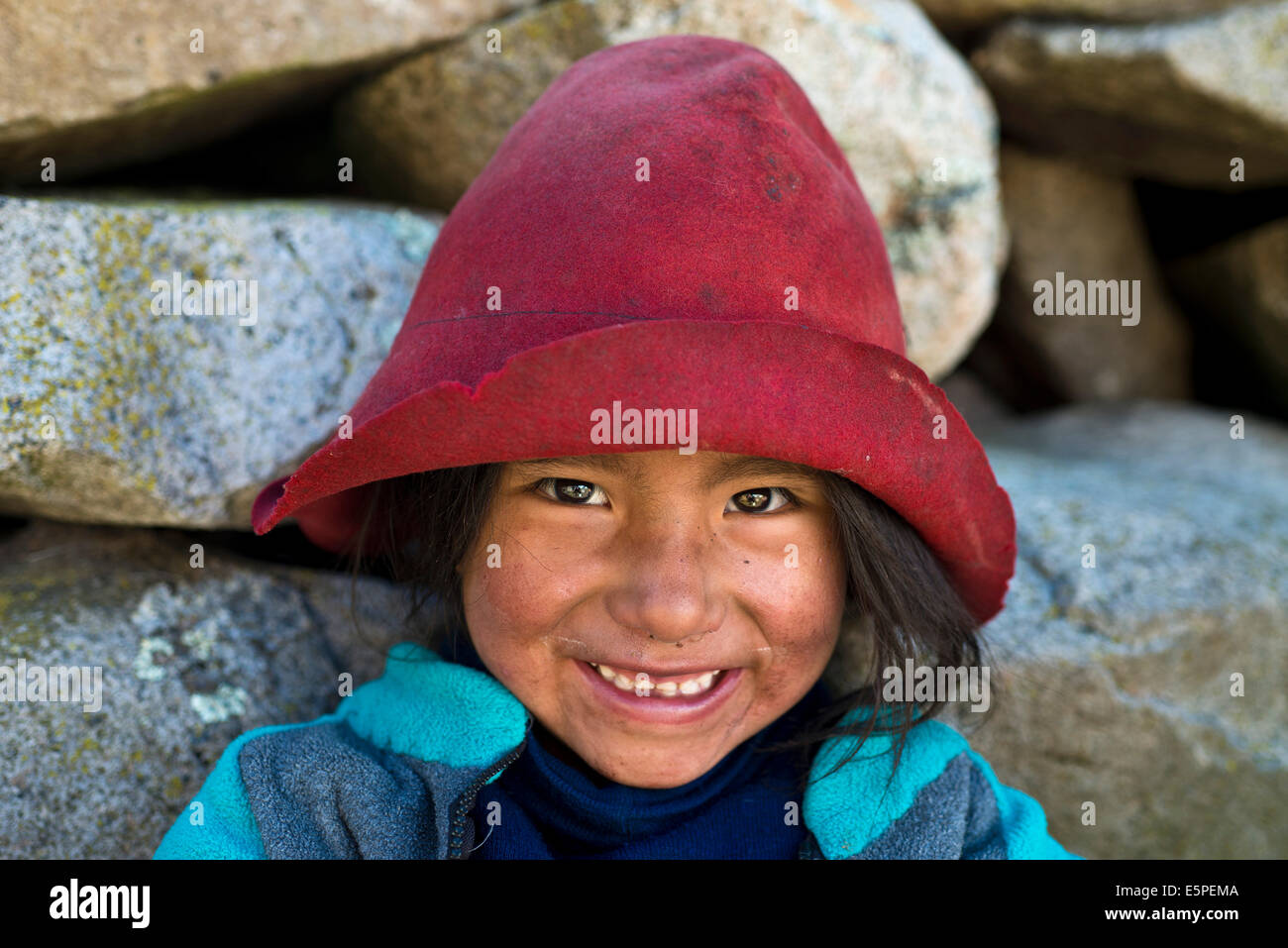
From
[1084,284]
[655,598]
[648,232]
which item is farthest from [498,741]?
Result: [1084,284]

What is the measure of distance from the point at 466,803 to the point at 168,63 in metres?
1.22

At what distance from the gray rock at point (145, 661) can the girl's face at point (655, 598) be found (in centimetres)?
47

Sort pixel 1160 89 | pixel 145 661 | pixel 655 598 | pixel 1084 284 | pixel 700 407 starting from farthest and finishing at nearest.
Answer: pixel 1084 284 → pixel 1160 89 → pixel 145 661 → pixel 655 598 → pixel 700 407

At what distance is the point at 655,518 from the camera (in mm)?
1266

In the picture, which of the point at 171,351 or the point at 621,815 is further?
the point at 171,351

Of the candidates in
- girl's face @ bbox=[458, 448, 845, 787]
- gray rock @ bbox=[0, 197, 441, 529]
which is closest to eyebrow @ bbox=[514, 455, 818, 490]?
girl's face @ bbox=[458, 448, 845, 787]

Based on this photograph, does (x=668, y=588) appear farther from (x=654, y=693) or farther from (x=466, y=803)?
(x=466, y=803)

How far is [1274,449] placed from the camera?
102 inches

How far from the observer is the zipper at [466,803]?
1343mm

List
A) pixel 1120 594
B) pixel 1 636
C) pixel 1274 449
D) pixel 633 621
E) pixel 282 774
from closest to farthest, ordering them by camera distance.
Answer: pixel 633 621 → pixel 282 774 → pixel 1 636 → pixel 1120 594 → pixel 1274 449

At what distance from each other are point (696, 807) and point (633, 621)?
36 centimetres

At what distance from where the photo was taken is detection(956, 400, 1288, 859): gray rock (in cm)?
190
